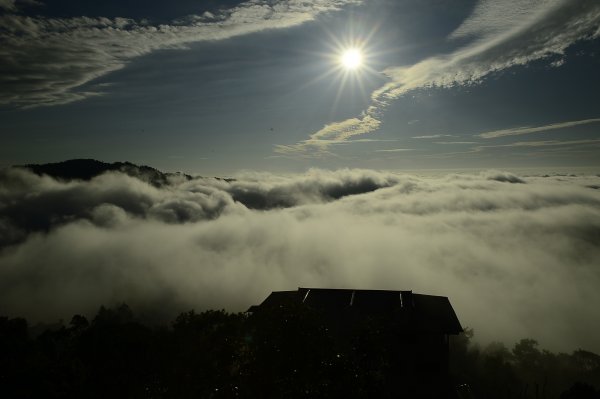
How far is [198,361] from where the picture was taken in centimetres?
2638

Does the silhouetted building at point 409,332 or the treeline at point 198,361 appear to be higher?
the treeline at point 198,361

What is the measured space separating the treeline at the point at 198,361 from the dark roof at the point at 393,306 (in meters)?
8.17

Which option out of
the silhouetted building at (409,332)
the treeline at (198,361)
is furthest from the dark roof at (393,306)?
the treeline at (198,361)

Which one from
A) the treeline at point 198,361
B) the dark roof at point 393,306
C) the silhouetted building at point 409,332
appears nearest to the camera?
the treeline at point 198,361

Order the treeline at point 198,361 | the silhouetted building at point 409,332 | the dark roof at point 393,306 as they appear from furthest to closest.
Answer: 1. the dark roof at point 393,306
2. the silhouetted building at point 409,332
3. the treeline at point 198,361

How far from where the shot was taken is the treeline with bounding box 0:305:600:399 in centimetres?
1855

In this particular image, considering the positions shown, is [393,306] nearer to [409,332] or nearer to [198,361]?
[409,332]

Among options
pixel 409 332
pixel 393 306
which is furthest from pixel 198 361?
pixel 393 306

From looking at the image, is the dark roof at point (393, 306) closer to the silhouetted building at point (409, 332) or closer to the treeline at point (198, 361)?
the silhouetted building at point (409, 332)

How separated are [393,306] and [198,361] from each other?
85.2 feet

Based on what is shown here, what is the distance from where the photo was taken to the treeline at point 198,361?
1855 cm

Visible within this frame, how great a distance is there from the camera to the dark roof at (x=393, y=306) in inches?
1582

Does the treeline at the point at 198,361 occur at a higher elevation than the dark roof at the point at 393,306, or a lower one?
higher

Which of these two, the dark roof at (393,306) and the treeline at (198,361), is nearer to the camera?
the treeline at (198,361)
